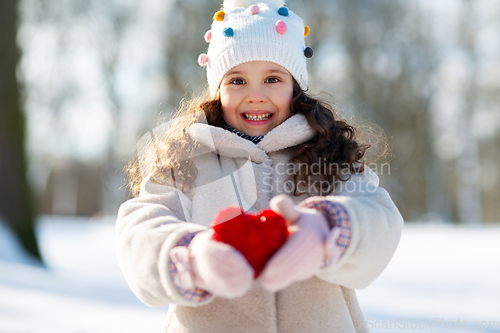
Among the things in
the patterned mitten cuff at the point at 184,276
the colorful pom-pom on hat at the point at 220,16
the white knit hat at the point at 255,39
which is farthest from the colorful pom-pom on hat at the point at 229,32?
the patterned mitten cuff at the point at 184,276

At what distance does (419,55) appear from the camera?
47.8 ft

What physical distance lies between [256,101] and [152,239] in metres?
0.79

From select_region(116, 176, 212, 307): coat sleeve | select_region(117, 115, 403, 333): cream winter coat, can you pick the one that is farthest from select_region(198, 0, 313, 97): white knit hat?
select_region(116, 176, 212, 307): coat sleeve

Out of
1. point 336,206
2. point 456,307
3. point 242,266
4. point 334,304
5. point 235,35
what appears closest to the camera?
point 242,266

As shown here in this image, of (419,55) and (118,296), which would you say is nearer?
(118,296)

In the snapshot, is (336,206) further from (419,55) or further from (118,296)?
(419,55)

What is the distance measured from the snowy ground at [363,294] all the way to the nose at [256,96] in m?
1.53

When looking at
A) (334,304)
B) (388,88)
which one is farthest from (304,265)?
(388,88)

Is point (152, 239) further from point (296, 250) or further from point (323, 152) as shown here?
point (323, 152)

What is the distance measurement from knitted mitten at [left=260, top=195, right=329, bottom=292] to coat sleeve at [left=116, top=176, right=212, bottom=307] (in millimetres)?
312

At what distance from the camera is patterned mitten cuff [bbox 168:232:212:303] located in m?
1.12

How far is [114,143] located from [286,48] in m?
12.0

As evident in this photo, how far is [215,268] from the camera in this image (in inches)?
38.8

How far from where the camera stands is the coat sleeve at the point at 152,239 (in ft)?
4.03
